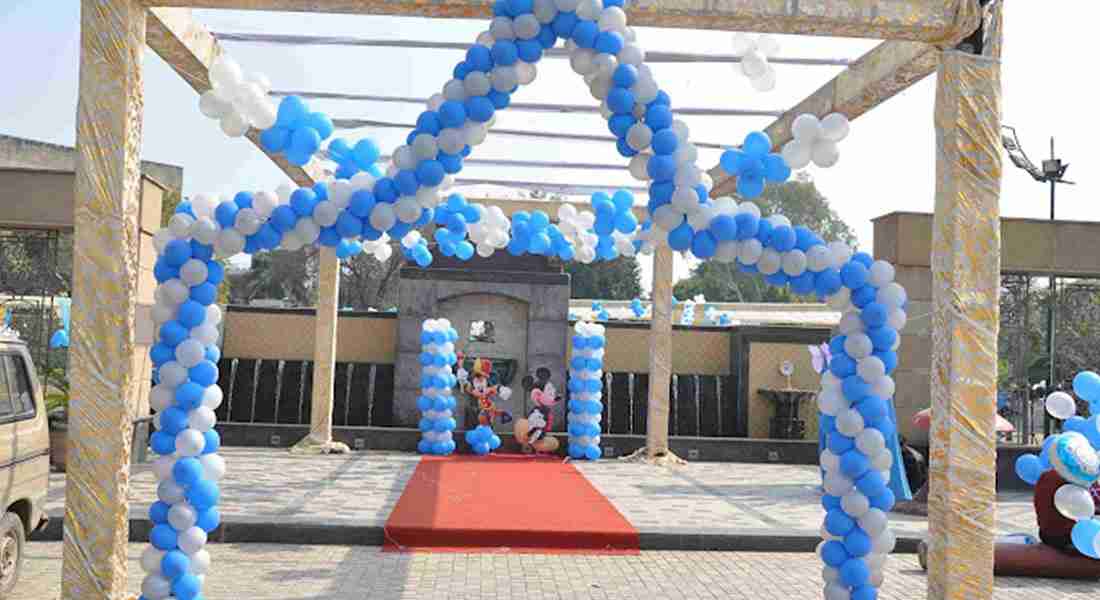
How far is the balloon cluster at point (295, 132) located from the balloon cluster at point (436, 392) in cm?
932

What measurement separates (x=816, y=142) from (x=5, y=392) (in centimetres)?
507

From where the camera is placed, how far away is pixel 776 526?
9484mm

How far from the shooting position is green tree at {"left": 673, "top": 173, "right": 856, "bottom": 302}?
144 ft

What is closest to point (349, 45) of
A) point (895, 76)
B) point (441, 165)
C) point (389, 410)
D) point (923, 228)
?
point (441, 165)

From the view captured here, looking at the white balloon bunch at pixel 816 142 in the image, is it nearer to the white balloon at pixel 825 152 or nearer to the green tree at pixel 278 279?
the white balloon at pixel 825 152

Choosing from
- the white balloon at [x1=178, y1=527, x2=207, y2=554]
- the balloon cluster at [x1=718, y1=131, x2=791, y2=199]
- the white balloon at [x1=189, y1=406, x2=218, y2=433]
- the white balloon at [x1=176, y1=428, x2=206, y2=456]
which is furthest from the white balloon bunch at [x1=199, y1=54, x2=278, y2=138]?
the balloon cluster at [x1=718, y1=131, x2=791, y2=199]

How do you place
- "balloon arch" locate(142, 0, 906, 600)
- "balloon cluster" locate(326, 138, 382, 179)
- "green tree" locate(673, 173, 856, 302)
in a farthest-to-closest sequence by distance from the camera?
"green tree" locate(673, 173, 856, 302) < "balloon cluster" locate(326, 138, 382, 179) < "balloon arch" locate(142, 0, 906, 600)

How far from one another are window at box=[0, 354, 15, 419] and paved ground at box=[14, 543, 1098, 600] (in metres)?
1.23

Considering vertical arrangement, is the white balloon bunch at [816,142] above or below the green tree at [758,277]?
below

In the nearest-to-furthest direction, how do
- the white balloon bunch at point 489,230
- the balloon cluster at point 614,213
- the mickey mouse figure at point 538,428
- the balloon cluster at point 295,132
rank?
1. the balloon cluster at point 295,132
2. the balloon cluster at point 614,213
3. the white balloon bunch at point 489,230
4. the mickey mouse figure at point 538,428

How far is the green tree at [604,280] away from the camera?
133 ft

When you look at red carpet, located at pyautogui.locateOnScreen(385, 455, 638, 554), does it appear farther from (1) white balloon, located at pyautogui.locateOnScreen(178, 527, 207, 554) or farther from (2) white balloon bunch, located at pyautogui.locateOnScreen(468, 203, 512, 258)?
(2) white balloon bunch, located at pyautogui.locateOnScreen(468, 203, 512, 258)

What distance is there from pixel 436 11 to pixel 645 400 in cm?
1359

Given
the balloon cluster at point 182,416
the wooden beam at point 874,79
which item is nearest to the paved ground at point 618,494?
the balloon cluster at point 182,416
